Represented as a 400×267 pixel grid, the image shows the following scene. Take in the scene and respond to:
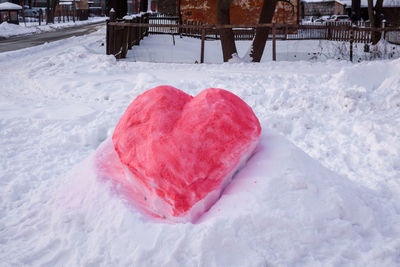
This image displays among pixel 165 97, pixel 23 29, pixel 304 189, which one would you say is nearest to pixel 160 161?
pixel 165 97

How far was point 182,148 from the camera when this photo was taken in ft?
8.48

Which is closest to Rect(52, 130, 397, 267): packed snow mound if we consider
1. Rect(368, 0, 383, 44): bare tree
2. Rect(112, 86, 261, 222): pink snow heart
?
Rect(112, 86, 261, 222): pink snow heart

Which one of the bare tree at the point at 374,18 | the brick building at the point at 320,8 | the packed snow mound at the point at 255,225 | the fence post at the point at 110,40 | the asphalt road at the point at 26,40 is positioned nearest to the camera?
the packed snow mound at the point at 255,225

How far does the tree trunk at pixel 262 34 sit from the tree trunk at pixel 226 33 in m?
0.64

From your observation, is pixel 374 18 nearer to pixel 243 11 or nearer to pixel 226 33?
pixel 243 11

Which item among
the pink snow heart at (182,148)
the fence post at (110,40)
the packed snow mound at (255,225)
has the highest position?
the fence post at (110,40)

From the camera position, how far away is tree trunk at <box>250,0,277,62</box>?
11992 mm

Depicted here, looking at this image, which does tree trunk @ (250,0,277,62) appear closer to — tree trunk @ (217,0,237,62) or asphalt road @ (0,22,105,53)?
tree trunk @ (217,0,237,62)

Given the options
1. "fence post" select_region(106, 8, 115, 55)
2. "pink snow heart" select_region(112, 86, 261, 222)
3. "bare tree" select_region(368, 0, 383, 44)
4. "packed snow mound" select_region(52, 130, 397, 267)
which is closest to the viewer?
"packed snow mound" select_region(52, 130, 397, 267)

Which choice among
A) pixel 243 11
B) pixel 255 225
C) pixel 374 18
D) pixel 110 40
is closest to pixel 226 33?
pixel 243 11

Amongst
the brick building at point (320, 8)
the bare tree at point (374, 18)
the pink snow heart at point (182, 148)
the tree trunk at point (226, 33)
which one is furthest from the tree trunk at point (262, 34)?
the brick building at point (320, 8)

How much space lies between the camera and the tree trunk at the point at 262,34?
12.0 metres

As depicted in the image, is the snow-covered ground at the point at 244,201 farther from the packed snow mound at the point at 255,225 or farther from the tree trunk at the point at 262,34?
the tree trunk at the point at 262,34

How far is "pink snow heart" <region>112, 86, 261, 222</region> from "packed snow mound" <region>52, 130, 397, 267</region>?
0.14 m
